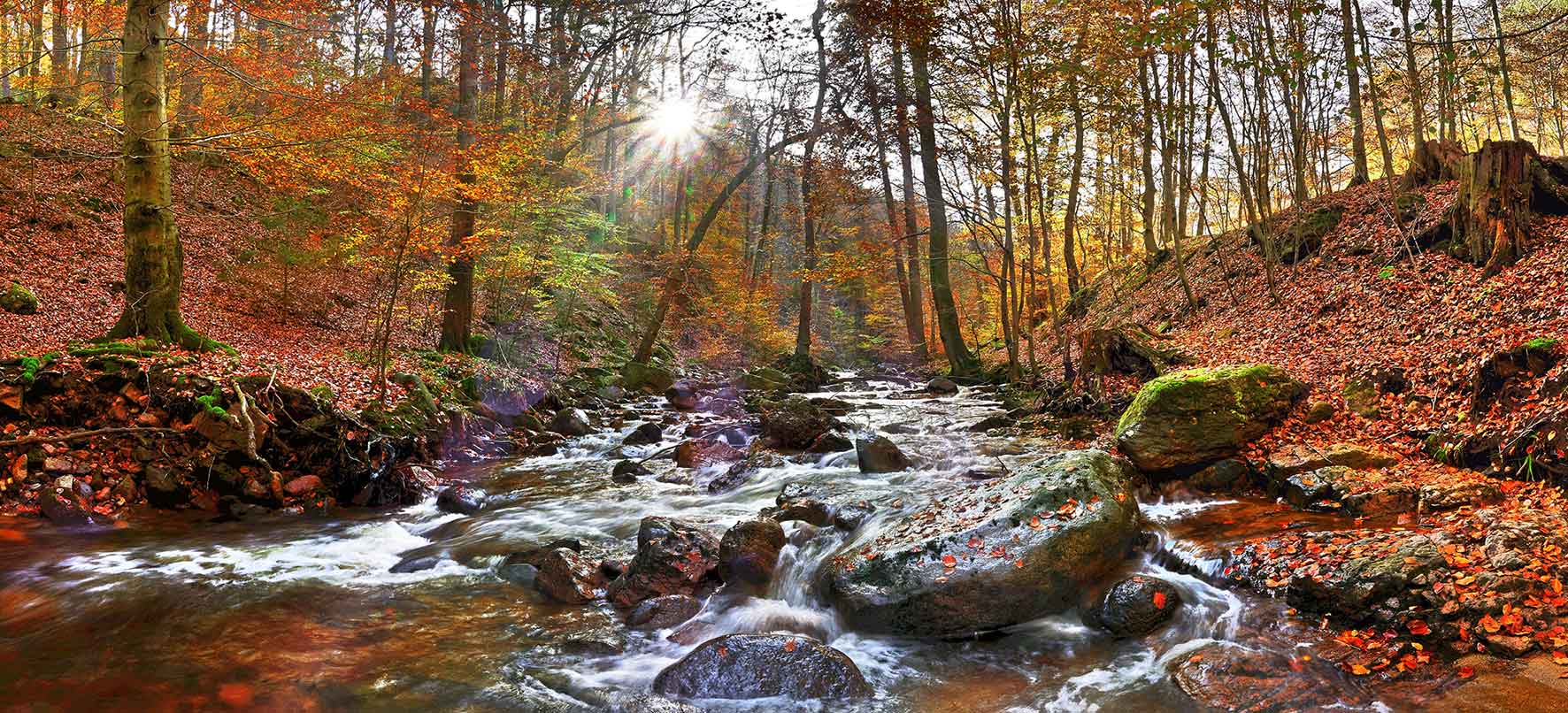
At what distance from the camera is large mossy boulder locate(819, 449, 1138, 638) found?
16.4 ft

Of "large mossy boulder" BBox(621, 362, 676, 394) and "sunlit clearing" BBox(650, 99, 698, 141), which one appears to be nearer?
"large mossy boulder" BBox(621, 362, 676, 394)

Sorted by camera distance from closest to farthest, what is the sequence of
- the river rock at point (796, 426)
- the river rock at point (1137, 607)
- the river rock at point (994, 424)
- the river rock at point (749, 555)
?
the river rock at point (1137, 607) < the river rock at point (749, 555) < the river rock at point (796, 426) < the river rock at point (994, 424)

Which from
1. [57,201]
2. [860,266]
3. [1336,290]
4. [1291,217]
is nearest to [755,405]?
[860,266]

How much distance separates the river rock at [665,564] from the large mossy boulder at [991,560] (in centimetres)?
107

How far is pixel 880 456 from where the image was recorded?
30.9 feet

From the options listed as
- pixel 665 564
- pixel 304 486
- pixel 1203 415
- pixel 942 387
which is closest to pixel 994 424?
pixel 1203 415

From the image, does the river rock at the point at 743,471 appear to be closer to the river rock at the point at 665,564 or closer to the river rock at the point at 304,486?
the river rock at the point at 665,564

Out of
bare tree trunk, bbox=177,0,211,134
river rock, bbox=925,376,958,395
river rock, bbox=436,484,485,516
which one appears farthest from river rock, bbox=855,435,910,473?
bare tree trunk, bbox=177,0,211,134

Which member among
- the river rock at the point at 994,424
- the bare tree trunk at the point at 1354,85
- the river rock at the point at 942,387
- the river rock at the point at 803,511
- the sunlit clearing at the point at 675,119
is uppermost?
the sunlit clearing at the point at 675,119

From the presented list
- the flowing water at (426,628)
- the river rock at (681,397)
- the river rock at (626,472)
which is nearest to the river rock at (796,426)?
the river rock at (626,472)

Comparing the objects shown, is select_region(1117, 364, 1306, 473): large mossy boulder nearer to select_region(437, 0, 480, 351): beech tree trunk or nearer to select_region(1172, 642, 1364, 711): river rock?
select_region(1172, 642, 1364, 711): river rock

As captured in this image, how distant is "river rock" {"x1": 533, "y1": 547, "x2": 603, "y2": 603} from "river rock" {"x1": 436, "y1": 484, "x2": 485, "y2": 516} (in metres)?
2.38

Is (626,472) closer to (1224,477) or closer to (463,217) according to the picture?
(463,217)

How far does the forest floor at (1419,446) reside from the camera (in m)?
3.95
